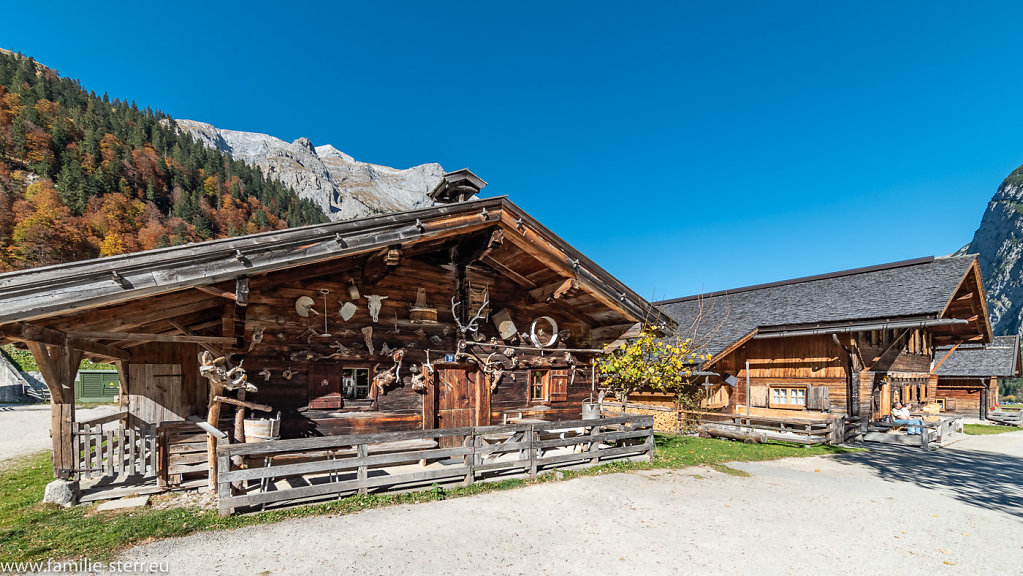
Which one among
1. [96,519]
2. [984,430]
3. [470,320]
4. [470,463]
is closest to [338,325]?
[470,320]

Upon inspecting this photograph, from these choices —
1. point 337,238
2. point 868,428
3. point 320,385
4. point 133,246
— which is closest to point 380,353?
point 320,385

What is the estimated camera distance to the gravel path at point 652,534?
568 cm

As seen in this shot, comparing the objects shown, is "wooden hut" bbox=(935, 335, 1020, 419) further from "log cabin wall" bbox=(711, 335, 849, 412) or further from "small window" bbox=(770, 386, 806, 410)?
"small window" bbox=(770, 386, 806, 410)

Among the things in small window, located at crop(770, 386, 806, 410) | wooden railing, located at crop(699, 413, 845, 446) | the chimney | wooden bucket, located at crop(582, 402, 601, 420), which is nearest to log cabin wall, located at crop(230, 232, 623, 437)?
wooden bucket, located at crop(582, 402, 601, 420)

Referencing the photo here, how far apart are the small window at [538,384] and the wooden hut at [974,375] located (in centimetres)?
3170

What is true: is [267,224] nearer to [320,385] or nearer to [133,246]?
[133,246]

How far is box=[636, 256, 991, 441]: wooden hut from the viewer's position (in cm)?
1719

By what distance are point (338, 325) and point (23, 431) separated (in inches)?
693

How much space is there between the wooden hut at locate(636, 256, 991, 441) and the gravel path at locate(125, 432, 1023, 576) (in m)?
7.61

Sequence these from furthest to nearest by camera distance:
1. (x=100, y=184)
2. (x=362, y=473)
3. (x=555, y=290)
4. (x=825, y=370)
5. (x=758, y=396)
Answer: (x=100, y=184), (x=758, y=396), (x=825, y=370), (x=555, y=290), (x=362, y=473)

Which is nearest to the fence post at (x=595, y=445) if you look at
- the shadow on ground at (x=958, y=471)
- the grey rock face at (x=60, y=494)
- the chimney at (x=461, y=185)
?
the chimney at (x=461, y=185)

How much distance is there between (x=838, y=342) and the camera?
17.7m

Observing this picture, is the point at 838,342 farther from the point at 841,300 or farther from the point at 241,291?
the point at 241,291

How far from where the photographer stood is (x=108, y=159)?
3423 inches
